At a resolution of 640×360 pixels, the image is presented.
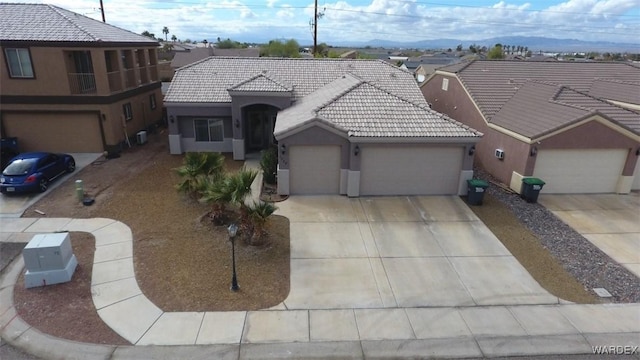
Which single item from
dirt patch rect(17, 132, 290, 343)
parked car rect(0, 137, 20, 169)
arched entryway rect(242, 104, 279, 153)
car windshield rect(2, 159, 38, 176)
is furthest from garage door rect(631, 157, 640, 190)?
parked car rect(0, 137, 20, 169)

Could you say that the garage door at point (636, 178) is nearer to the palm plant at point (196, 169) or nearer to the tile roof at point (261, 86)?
the tile roof at point (261, 86)

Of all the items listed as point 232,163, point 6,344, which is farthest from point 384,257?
point 232,163

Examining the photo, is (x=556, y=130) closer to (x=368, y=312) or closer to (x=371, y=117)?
(x=371, y=117)

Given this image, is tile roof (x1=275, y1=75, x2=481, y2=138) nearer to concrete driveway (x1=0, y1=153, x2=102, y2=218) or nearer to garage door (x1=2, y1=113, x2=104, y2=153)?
concrete driveway (x1=0, y1=153, x2=102, y2=218)

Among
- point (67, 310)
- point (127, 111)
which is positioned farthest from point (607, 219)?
point (127, 111)

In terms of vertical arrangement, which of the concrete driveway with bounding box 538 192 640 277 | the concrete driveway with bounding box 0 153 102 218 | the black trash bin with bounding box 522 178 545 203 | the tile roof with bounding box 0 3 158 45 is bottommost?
the concrete driveway with bounding box 0 153 102 218

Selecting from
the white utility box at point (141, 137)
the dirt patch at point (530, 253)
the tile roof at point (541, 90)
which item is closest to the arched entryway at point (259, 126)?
the white utility box at point (141, 137)
